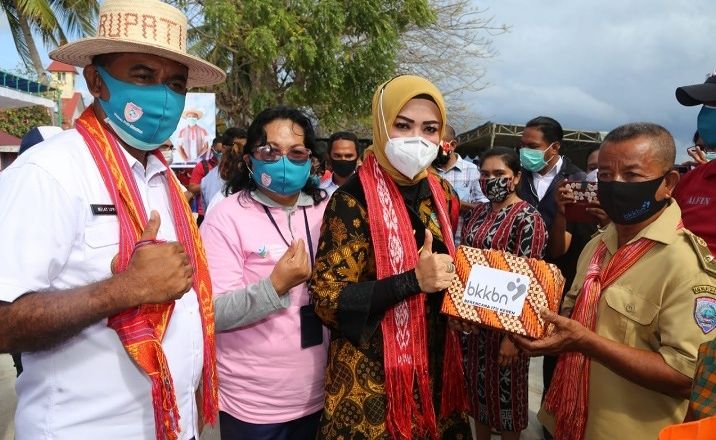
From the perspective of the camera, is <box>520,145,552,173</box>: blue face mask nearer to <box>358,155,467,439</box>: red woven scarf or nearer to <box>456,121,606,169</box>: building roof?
<box>358,155,467,439</box>: red woven scarf

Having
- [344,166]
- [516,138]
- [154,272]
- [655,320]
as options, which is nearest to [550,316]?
[655,320]

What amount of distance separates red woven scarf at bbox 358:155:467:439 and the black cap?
1351 millimetres

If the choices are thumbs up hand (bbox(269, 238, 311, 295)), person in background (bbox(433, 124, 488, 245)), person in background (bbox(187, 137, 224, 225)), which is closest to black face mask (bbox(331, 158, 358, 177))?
person in background (bbox(433, 124, 488, 245))

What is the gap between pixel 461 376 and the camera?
2098 mm

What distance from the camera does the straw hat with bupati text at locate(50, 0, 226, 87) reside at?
1612mm

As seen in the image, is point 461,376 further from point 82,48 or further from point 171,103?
point 82,48

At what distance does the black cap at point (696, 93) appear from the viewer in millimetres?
2318

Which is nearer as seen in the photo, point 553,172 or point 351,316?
point 351,316

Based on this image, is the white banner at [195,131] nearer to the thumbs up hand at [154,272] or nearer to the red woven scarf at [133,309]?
the red woven scarf at [133,309]

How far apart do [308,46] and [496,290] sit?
35.3 feet

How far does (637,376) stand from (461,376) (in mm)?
667

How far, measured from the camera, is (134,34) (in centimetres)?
162

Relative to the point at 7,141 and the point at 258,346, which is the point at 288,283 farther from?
the point at 7,141

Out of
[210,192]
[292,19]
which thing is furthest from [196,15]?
[210,192]
